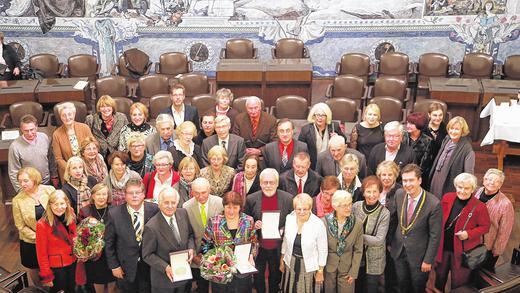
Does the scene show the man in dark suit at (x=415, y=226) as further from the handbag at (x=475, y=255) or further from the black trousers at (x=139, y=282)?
the black trousers at (x=139, y=282)

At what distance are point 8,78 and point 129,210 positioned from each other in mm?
5776

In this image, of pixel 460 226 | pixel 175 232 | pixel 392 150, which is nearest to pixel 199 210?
pixel 175 232

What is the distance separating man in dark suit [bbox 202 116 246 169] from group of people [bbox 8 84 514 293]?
0.04 m

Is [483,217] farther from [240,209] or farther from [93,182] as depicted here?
[93,182]

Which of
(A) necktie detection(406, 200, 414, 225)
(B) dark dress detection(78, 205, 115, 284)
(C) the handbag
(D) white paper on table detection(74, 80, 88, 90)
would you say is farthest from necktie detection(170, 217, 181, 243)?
(D) white paper on table detection(74, 80, 88, 90)

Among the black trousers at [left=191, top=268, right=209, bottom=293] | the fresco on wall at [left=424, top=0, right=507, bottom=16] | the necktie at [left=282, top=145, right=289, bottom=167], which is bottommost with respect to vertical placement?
the black trousers at [left=191, top=268, right=209, bottom=293]

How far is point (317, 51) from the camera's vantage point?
1169cm

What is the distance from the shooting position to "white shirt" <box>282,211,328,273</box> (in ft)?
16.5

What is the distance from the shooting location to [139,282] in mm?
5434

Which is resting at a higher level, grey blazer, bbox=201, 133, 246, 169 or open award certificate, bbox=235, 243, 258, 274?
grey blazer, bbox=201, 133, 246, 169

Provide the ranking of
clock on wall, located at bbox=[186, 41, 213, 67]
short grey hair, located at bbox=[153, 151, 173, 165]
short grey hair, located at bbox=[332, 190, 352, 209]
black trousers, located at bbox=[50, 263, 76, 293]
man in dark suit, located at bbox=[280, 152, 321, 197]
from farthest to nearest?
clock on wall, located at bbox=[186, 41, 213, 67] < man in dark suit, located at bbox=[280, 152, 321, 197] < short grey hair, located at bbox=[153, 151, 173, 165] < black trousers, located at bbox=[50, 263, 76, 293] < short grey hair, located at bbox=[332, 190, 352, 209]

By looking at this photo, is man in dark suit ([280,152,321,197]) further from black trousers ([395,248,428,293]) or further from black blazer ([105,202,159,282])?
black blazer ([105,202,159,282])

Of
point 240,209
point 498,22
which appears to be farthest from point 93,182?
point 498,22

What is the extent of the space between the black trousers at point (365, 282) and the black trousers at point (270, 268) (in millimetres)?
732
